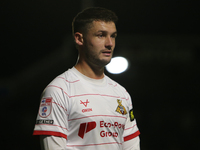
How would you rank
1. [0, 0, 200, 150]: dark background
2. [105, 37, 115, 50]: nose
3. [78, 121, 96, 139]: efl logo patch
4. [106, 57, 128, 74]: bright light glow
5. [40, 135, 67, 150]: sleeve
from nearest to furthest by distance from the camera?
1. [40, 135, 67, 150]: sleeve
2. [78, 121, 96, 139]: efl logo patch
3. [105, 37, 115, 50]: nose
4. [0, 0, 200, 150]: dark background
5. [106, 57, 128, 74]: bright light glow

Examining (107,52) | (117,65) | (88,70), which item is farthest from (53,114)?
(117,65)

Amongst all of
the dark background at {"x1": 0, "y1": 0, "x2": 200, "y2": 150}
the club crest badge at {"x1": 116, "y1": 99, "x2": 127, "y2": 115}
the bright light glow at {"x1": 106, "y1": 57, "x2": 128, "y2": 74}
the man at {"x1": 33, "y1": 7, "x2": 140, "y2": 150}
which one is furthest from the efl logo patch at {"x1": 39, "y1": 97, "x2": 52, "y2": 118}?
the bright light glow at {"x1": 106, "y1": 57, "x2": 128, "y2": 74}

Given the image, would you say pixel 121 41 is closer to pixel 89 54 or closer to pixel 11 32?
pixel 11 32

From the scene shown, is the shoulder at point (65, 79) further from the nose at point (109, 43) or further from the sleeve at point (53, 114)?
the nose at point (109, 43)

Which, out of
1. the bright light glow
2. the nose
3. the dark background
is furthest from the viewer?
the bright light glow

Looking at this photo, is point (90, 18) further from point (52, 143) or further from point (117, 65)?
point (117, 65)

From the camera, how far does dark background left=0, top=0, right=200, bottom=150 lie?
3.46 meters

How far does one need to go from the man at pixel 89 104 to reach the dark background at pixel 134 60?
5.17 feet

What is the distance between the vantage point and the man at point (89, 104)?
162 cm

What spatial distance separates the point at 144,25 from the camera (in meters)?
3.68

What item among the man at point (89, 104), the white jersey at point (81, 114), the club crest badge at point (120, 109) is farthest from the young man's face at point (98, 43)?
the club crest badge at point (120, 109)

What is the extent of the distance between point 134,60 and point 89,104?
2175 millimetres

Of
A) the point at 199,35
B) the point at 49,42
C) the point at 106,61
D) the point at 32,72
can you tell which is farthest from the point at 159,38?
the point at 106,61

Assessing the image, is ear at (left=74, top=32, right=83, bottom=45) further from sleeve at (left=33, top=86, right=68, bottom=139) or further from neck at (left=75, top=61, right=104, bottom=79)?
sleeve at (left=33, top=86, right=68, bottom=139)
